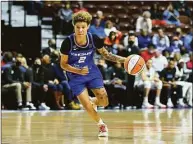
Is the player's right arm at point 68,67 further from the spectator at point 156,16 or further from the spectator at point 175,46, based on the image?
the spectator at point 156,16

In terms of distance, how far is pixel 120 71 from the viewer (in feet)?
55.6

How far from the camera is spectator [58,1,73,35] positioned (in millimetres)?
19156

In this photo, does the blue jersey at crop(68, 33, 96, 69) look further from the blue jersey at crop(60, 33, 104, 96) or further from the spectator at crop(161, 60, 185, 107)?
the spectator at crop(161, 60, 185, 107)

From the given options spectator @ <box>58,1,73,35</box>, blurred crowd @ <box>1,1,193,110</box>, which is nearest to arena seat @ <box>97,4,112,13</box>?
blurred crowd @ <box>1,1,193,110</box>

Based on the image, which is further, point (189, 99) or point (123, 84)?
point (189, 99)

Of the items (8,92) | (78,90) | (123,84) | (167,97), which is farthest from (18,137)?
(167,97)

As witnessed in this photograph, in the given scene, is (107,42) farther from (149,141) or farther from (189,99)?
(149,141)

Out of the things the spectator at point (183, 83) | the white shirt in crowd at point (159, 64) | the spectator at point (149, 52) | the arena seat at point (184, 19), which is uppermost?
the arena seat at point (184, 19)

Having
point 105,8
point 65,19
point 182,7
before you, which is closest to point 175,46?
point 105,8

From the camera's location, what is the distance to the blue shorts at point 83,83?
8.15 meters

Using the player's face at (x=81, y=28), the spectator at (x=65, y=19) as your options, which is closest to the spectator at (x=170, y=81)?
the spectator at (x=65, y=19)

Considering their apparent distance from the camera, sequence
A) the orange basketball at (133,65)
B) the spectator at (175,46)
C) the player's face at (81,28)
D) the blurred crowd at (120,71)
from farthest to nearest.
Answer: the spectator at (175,46), the blurred crowd at (120,71), the orange basketball at (133,65), the player's face at (81,28)

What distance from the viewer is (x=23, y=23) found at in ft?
63.5

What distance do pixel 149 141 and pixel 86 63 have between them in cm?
168
